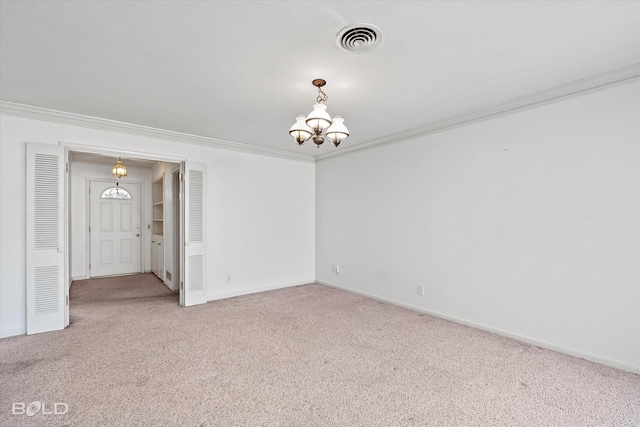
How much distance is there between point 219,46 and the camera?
221 centimetres

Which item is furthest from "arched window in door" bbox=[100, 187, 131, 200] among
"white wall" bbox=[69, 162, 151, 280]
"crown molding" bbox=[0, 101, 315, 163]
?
"crown molding" bbox=[0, 101, 315, 163]

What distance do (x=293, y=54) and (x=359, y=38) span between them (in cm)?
52

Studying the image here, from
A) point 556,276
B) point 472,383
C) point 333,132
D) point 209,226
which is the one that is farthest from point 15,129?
point 556,276

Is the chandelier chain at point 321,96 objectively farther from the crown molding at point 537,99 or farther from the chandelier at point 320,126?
the crown molding at point 537,99

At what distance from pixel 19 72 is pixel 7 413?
103 inches

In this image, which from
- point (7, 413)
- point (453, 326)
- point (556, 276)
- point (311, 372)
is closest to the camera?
point (7, 413)

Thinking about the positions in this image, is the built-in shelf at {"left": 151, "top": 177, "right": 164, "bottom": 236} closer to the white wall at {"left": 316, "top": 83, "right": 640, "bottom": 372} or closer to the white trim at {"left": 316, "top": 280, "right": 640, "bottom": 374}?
the white wall at {"left": 316, "top": 83, "right": 640, "bottom": 372}

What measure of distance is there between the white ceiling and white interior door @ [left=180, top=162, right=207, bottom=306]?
45.8 inches

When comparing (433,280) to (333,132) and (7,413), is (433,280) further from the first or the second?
(7,413)

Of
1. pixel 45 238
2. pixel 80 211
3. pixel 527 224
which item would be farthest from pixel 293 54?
pixel 80 211

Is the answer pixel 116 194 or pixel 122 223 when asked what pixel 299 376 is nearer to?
pixel 122 223

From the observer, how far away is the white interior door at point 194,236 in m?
4.49

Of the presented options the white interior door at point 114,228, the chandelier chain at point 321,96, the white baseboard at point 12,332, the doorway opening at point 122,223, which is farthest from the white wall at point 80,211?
the chandelier chain at point 321,96

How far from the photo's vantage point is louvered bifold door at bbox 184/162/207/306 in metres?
4.49
